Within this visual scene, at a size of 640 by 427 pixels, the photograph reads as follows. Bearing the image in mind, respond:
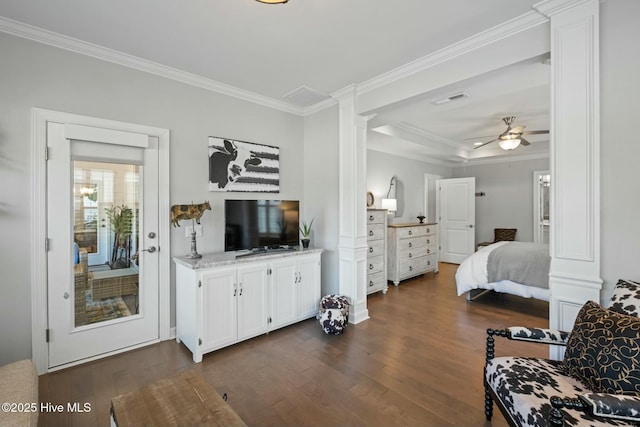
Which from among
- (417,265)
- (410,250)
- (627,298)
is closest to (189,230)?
(627,298)

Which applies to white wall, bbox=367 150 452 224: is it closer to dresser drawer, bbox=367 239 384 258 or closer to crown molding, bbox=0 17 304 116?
dresser drawer, bbox=367 239 384 258

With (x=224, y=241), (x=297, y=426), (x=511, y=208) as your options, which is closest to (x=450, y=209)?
(x=511, y=208)

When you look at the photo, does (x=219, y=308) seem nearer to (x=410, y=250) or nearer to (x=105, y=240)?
(x=105, y=240)

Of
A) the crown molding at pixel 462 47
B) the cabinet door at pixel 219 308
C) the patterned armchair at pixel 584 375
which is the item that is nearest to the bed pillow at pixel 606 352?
the patterned armchair at pixel 584 375

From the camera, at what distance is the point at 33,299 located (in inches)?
91.6

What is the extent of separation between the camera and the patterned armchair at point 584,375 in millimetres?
1133

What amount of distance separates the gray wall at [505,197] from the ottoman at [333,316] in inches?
218

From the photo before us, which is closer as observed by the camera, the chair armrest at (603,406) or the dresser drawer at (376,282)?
the chair armrest at (603,406)

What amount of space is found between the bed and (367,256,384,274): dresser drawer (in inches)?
44.7

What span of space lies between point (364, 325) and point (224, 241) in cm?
185

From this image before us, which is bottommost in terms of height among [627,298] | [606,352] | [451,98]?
[606,352]

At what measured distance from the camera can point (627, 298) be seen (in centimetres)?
158

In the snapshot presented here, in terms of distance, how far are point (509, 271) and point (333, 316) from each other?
8.16 feet

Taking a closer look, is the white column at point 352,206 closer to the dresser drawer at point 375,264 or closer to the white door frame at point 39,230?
the dresser drawer at point 375,264
